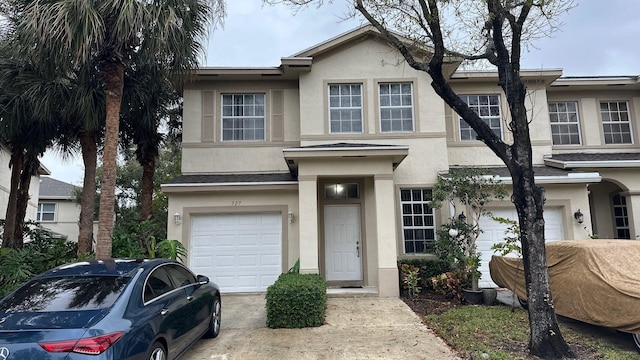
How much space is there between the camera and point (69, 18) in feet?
24.3

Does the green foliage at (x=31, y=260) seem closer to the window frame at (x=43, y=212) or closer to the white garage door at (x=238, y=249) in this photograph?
the white garage door at (x=238, y=249)

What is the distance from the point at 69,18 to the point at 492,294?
10.4m

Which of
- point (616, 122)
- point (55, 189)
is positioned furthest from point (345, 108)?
point (55, 189)

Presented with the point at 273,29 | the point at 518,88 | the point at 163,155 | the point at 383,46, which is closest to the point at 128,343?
the point at 518,88

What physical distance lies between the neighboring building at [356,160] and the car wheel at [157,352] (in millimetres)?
5168

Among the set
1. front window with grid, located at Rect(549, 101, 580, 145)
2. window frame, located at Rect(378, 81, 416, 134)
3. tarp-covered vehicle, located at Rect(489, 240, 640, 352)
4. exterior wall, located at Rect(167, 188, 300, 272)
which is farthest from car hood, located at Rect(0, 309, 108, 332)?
front window with grid, located at Rect(549, 101, 580, 145)

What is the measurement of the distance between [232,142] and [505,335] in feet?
28.6

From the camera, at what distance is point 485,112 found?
12.1 meters

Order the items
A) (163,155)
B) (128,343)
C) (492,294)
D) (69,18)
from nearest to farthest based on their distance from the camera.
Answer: (128,343)
(69,18)
(492,294)
(163,155)

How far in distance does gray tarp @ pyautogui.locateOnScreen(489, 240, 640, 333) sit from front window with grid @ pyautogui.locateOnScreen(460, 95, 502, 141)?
18.3 ft

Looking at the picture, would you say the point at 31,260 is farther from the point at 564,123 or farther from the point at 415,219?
the point at 564,123

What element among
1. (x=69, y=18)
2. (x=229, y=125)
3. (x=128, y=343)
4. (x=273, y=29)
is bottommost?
(x=128, y=343)

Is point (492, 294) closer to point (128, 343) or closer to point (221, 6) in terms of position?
point (128, 343)

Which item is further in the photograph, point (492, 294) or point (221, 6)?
point (221, 6)
